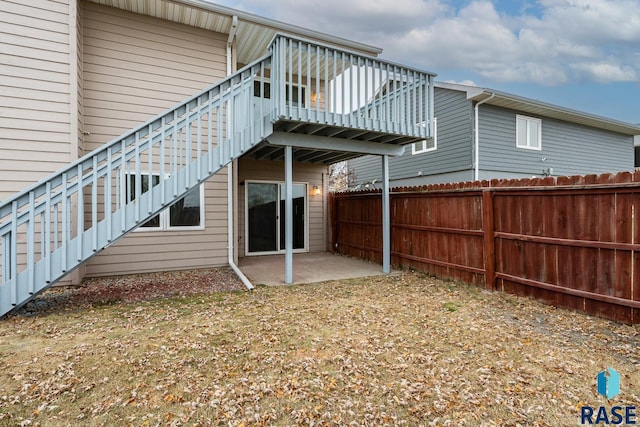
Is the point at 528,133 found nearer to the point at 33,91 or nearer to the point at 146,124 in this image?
the point at 146,124

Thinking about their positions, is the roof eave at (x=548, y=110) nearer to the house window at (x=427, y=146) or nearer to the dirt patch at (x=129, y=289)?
the house window at (x=427, y=146)

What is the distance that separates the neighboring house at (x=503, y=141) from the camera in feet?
34.1

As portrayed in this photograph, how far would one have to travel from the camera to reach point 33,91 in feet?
17.2

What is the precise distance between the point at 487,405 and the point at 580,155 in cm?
1503

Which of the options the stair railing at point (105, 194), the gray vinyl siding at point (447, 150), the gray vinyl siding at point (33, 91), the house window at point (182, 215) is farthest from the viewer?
the gray vinyl siding at point (447, 150)

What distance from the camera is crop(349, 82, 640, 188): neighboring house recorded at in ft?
34.1

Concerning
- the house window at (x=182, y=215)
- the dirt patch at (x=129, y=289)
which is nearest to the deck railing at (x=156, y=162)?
the dirt patch at (x=129, y=289)

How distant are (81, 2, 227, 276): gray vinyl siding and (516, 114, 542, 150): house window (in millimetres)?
10330

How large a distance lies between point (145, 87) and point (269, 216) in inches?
175

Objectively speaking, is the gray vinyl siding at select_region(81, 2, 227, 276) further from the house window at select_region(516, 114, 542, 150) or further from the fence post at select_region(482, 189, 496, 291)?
the house window at select_region(516, 114, 542, 150)

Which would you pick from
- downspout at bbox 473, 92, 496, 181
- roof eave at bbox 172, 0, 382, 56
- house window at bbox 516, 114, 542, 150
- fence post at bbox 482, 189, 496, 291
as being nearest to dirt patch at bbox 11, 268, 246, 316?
fence post at bbox 482, 189, 496, 291

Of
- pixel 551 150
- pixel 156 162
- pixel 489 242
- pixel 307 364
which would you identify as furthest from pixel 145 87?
pixel 551 150

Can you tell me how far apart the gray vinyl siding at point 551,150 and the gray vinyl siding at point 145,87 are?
27.8 feet

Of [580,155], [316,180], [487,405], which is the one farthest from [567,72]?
[487,405]
